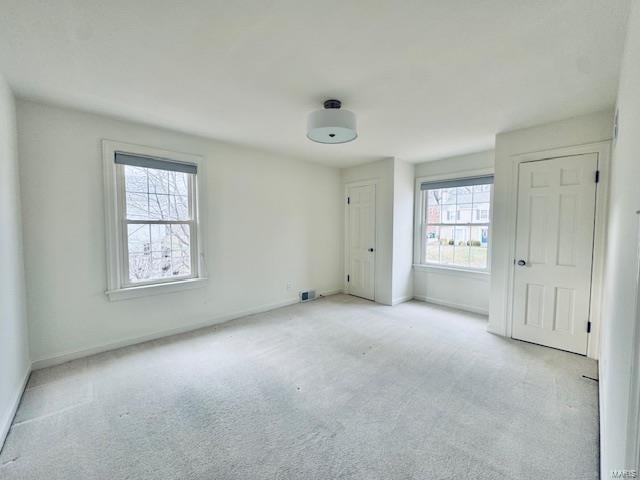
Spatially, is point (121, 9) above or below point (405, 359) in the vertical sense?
above

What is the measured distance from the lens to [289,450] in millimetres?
1648

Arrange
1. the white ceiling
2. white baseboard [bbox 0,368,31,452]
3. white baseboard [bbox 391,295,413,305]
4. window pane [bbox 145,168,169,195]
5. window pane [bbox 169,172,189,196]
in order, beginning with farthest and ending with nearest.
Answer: white baseboard [bbox 391,295,413,305], window pane [bbox 169,172,189,196], window pane [bbox 145,168,169,195], white baseboard [bbox 0,368,31,452], the white ceiling

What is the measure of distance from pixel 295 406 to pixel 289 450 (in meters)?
0.39

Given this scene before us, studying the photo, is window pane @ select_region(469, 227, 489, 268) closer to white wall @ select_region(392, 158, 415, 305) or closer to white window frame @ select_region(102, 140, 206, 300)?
white wall @ select_region(392, 158, 415, 305)

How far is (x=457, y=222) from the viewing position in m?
4.30

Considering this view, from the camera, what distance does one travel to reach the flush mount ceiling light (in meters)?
2.33

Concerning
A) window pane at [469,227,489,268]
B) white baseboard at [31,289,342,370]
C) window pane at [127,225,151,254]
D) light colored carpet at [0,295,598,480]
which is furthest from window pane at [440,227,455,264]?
window pane at [127,225,151,254]

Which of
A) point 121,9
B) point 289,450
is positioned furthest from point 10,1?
point 289,450

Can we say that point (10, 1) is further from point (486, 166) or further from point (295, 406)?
point (486, 166)

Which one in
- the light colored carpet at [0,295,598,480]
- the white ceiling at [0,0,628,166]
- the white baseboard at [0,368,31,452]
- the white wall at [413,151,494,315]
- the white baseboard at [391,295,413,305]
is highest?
the white ceiling at [0,0,628,166]

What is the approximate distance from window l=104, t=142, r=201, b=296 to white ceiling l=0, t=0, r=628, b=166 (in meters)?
0.51

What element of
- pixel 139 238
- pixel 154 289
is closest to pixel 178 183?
pixel 139 238

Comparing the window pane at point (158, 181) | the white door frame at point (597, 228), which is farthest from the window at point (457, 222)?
the window pane at point (158, 181)

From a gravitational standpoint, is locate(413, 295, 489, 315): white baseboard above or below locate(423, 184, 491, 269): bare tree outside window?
below
